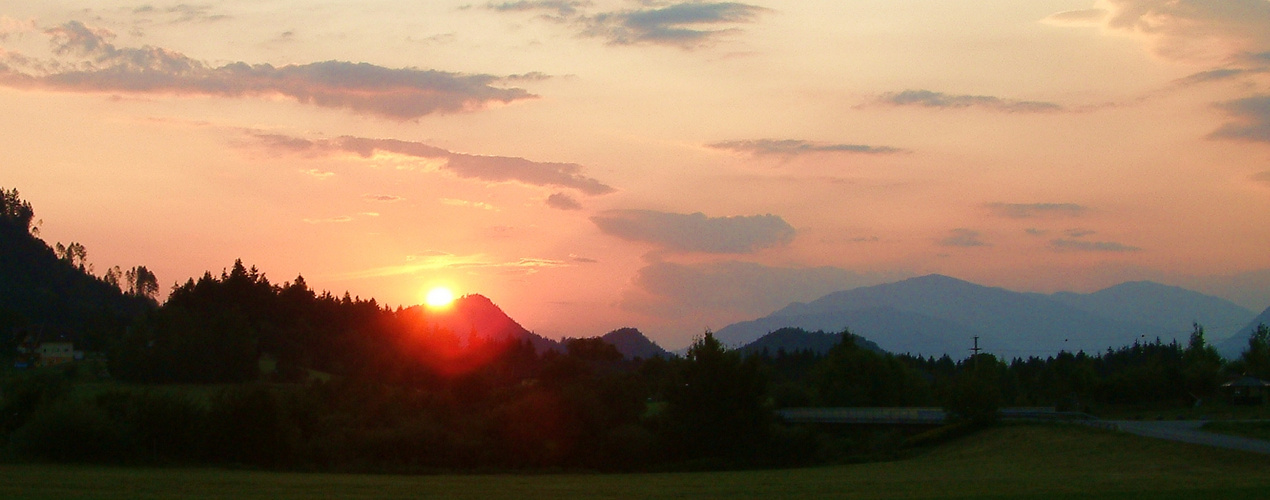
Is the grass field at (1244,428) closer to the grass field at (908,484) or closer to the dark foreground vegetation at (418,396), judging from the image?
the grass field at (908,484)

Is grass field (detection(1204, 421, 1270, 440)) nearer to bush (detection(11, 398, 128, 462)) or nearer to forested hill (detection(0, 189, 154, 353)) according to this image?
bush (detection(11, 398, 128, 462))

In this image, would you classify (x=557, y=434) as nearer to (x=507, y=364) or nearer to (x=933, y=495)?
(x=933, y=495)

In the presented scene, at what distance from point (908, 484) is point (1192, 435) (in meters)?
19.8

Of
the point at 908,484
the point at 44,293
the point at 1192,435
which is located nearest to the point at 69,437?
the point at 908,484

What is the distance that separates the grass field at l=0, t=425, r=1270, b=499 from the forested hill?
A: 9518 cm

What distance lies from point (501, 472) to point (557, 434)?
260 inches

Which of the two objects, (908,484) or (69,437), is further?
(69,437)

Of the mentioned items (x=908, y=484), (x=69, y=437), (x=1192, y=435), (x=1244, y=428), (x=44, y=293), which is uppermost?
(x=44, y=293)

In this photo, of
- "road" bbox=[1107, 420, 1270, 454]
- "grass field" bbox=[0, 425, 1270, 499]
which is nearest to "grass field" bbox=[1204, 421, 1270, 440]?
"road" bbox=[1107, 420, 1270, 454]

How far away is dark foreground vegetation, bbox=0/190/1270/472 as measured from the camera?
54531 millimetres

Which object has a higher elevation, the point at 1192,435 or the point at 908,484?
the point at 1192,435

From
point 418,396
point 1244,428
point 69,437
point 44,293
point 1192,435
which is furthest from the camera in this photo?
point 44,293

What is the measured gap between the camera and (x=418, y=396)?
78000mm

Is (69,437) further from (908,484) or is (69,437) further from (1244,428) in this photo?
(1244,428)
